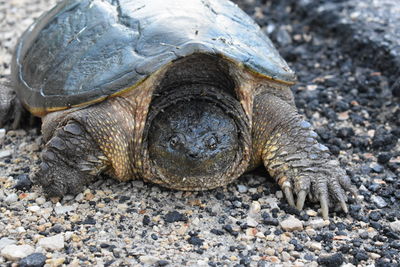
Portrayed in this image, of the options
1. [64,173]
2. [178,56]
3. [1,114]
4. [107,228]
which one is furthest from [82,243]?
[1,114]

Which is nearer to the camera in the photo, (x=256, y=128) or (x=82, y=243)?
(x=82, y=243)

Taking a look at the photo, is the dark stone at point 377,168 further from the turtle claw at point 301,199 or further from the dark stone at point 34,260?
the dark stone at point 34,260

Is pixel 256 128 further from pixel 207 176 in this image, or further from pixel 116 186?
pixel 116 186

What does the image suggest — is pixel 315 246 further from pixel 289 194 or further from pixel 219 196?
pixel 219 196

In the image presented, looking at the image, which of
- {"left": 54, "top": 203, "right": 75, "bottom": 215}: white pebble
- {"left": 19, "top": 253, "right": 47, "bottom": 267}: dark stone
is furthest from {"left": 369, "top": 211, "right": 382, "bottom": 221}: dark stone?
{"left": 19, "top": 253, "right": 47, "bottom": 267}: dark stone

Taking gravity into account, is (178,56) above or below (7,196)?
above

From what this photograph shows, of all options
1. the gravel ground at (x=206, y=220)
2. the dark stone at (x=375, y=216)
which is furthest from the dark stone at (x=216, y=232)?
the dark stone at (x=375, y=216)

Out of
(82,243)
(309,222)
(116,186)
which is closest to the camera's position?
(82,243)

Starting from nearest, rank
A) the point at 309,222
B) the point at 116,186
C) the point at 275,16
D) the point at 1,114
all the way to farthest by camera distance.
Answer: the point at 309,222, the point at 116,186, the point at 1,114, the point at 275,16

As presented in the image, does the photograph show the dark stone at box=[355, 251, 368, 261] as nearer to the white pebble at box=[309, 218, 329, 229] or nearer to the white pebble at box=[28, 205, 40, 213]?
the white pebble at box=[309, 218, 329, 229]
